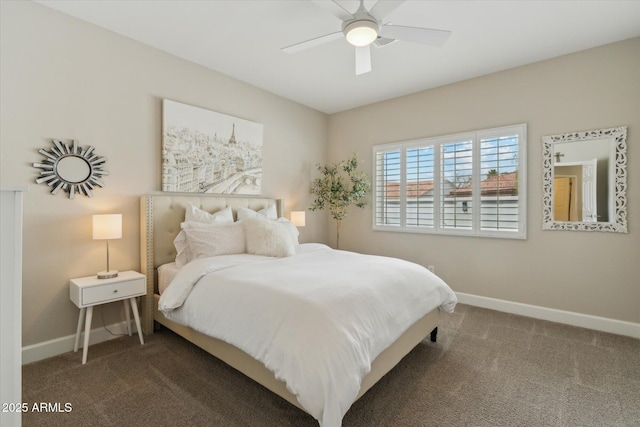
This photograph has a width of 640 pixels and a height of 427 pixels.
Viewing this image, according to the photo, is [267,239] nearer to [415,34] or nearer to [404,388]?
[404,388]

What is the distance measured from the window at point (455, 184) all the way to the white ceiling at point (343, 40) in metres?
0.84

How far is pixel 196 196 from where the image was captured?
3400mm

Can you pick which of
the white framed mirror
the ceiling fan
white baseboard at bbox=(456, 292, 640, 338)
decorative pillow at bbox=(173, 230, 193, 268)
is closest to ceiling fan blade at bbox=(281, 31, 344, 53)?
the ceiling fan

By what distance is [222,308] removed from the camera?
80.4 inches

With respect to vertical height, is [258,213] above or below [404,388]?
above

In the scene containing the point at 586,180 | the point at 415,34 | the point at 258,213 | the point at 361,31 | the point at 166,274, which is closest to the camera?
the point at 361,31

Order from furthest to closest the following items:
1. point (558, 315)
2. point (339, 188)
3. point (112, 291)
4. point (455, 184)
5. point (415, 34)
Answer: point (339, 188) → point (455, 184) → point (558, 315) → point (112, 291) → point (415, 34)

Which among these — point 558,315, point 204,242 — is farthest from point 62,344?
point 558,315

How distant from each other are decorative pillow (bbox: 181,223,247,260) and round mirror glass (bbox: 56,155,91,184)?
95 centimetres

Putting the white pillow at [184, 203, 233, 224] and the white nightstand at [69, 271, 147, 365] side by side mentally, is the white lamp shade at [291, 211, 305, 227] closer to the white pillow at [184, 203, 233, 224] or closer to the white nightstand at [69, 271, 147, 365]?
the white pillow at [184, 203, 233, 224]

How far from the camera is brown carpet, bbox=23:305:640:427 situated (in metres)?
1.78

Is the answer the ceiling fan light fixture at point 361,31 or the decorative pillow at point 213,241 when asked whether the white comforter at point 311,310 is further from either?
the ceiling fan light fixture at point 361,31

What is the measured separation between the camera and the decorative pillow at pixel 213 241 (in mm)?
2857

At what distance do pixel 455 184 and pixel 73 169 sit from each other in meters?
4.12
